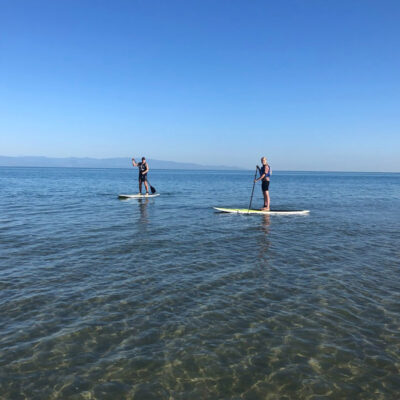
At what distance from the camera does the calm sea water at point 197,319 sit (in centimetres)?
505

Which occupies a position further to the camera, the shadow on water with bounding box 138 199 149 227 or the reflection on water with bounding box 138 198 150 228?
the shadow on water with bounding box 138 199 149 227

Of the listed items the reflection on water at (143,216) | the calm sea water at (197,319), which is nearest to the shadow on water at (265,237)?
the calm sea water at (197,319)

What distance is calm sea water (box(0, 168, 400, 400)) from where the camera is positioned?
5.05 metres

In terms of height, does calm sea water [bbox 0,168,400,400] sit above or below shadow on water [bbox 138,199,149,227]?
below

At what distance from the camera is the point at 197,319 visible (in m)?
7.00

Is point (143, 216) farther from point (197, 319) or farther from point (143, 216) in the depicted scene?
point (197, 319)

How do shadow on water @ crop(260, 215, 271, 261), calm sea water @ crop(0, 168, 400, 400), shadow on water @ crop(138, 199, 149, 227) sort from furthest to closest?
1. shadow on water @ crop(138, 199, 149, 227)
2. shadow on water @ crop(260, 215, 271, 261)
3. calm sea water @ crop(0, 168, 400, 400)

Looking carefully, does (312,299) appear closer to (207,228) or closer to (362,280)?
(362,280)

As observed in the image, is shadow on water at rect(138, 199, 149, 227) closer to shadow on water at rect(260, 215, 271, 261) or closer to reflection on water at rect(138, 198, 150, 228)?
reflection on water at rect(138, 198, 150, 228)

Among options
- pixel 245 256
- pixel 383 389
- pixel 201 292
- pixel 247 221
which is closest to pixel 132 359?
pixel 201 292

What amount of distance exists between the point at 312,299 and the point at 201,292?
3.00 meters

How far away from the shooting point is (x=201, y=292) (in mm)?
8438

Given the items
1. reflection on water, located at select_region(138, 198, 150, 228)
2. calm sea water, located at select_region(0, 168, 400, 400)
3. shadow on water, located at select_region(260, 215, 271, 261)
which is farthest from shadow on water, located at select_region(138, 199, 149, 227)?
shadow on water, located at select_region(260, 215, 271, 261)

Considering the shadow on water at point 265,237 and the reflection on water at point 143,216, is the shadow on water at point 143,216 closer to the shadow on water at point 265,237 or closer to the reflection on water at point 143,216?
the reflection on water at point 143,216
